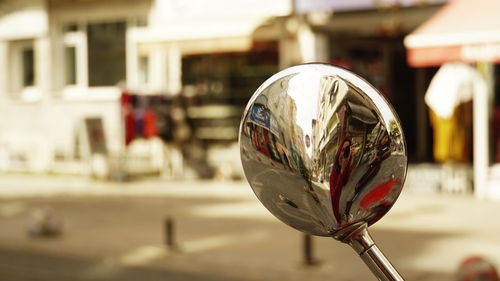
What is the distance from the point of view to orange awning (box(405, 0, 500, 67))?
1007 cm

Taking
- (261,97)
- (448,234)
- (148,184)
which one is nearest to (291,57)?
(148,184)

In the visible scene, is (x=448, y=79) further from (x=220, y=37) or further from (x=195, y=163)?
(x=195, y=163)

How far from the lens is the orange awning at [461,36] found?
1007cm

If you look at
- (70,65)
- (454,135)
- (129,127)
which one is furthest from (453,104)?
(70,65)

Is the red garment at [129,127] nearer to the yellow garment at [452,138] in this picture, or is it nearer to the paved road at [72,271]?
the yellow garment at [452,138]

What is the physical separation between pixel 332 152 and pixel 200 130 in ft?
51.6

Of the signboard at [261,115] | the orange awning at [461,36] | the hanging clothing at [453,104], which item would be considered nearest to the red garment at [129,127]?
the hanging clothing at [453,104]

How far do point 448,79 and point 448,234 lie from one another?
387 cm

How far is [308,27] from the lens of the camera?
14820 millimetres

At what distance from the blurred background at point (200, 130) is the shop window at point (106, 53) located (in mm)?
44


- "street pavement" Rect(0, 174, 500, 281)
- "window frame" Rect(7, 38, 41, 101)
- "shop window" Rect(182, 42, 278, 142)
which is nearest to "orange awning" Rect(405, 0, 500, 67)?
"street pavement" Rect(0, 174, 500, 281)

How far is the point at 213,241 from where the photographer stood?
971 cm

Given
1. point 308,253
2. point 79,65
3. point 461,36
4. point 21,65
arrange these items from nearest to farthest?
point 308,253, point 461,36, point 79,65, point 21,65

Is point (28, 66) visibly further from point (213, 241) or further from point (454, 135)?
point (213, 241)
